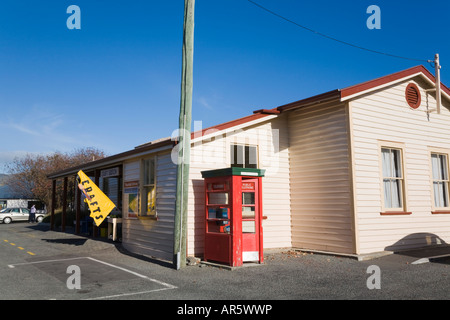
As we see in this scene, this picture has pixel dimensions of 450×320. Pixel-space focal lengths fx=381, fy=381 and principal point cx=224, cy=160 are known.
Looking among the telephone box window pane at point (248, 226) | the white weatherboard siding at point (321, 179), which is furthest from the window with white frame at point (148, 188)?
the white weatherboard siding at point (321, 179)

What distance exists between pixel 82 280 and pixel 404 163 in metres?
9.57

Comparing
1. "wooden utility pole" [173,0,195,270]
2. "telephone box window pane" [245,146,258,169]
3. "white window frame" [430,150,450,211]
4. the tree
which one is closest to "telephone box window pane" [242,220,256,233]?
"wooden utility pole" [173,0,195,270]

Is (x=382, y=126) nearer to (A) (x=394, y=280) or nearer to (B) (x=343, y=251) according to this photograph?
(B) (x=343, y=251)

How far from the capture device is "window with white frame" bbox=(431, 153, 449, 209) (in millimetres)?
12773

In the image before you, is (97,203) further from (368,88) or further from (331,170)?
(368,88)

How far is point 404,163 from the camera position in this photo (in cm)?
1167

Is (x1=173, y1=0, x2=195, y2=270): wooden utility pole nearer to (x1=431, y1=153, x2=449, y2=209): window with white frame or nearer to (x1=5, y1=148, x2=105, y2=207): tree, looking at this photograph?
(x1=431, y1=153, x2=449, y2=209): window with white frame

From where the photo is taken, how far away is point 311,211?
11.5 metres

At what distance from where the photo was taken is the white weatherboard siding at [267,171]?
34.6ft

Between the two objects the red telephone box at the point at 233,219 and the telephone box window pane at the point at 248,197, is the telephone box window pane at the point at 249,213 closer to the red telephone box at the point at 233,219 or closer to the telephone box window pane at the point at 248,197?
the red telephone box at the point at 233,219

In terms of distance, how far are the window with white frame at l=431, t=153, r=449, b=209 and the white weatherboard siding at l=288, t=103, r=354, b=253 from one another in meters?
4.18

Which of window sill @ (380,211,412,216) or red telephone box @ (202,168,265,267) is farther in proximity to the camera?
window sill @ (380,211,412,216)

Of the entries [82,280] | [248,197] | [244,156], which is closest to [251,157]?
[244,156]
